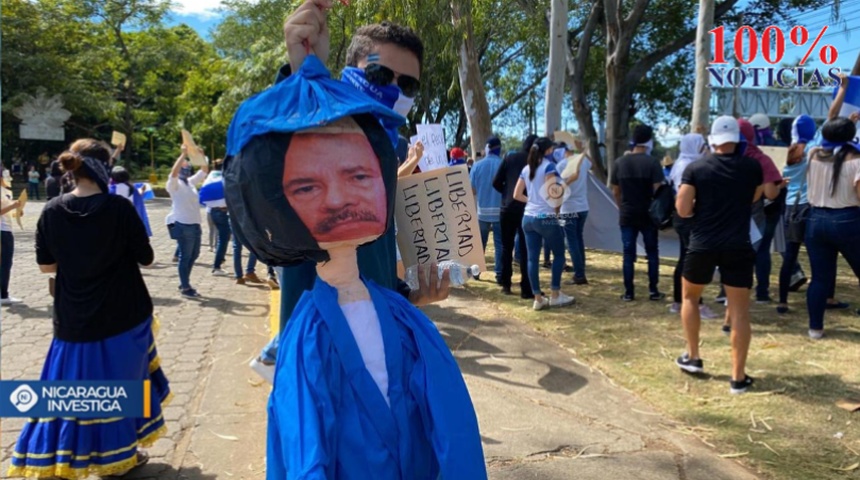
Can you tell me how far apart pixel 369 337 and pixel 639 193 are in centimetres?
598

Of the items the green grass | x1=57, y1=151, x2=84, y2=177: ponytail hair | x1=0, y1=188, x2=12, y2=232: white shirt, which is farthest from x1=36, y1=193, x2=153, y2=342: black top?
x1=0, y1=188, x2=12, y2=232: white shirt

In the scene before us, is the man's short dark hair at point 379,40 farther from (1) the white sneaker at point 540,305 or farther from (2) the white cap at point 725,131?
Result: (1) the white sneaker at point 540,305

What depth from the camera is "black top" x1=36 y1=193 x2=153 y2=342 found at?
3.33m

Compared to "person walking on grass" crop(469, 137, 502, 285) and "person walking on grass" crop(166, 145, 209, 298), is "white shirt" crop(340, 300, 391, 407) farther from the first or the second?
"person walking on grass" crop(166, 145, 209, 298)

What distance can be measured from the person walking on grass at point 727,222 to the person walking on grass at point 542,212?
2.28 m

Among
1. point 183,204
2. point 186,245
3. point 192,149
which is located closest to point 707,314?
point 192,149

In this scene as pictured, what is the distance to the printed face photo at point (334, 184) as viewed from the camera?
1.65 metres

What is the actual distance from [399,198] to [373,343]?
2.25 feet

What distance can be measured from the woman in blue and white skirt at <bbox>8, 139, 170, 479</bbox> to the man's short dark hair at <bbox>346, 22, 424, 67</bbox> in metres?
1.83

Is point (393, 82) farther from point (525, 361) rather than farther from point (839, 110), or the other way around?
point (839, 110)

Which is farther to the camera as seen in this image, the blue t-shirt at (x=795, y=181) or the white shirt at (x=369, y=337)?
the blue t-shirt at (x=795, y=181)

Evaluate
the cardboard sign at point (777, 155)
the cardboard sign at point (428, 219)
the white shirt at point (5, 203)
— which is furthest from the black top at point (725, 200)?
the white shirt at point (5, 203)

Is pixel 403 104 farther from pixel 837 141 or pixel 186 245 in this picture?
pixel 186 245

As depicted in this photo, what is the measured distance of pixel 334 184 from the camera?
5.50 feet
